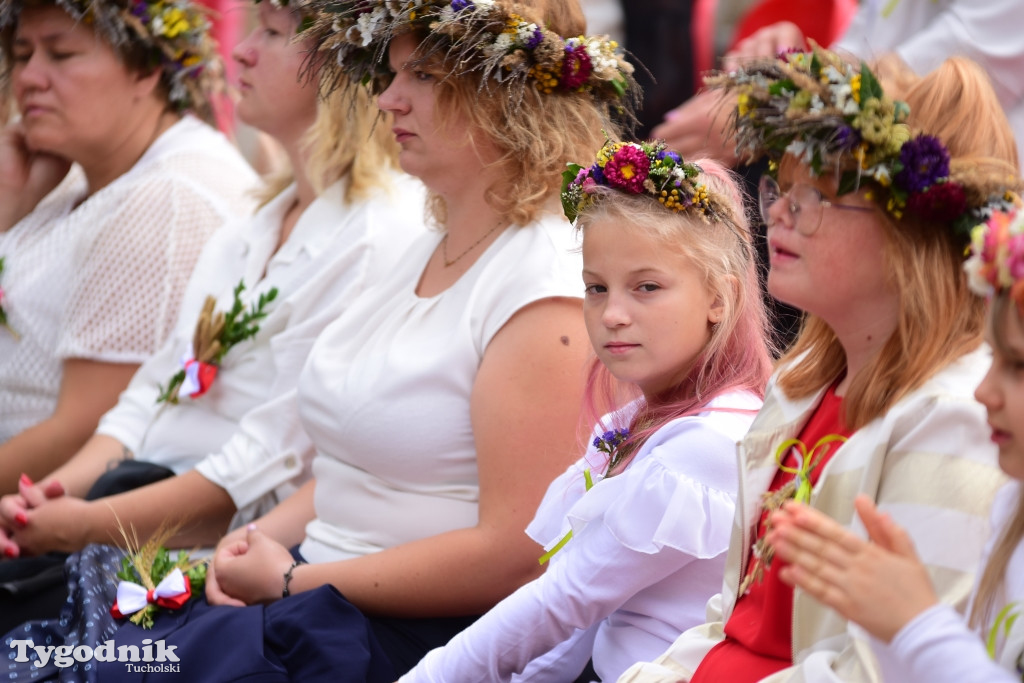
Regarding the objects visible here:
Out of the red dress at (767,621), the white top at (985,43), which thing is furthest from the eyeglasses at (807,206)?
the white top at (985,43)

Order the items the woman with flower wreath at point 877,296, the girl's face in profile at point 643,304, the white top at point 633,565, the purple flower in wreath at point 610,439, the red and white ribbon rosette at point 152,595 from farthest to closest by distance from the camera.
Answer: the red and white ribbon rosette at point 152,595
the purple flower in wreath at point 610,439
the girl's face in profile at point 643,304
the white top at point 633,565
the woman with flower wreath at point 877,296

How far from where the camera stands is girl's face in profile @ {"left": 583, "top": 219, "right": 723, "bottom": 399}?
2145 mm

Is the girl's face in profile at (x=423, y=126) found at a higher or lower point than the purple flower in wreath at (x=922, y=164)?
lower

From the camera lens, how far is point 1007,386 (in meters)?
1.42

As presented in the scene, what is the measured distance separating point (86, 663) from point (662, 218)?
57.0 inches

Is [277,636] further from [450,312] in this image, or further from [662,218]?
[662,218]

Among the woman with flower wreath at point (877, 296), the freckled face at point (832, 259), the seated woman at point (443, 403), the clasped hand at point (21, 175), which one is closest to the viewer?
the woman with flower wreath at point (877, 296)

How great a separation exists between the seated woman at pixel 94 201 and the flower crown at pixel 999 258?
9.45ft

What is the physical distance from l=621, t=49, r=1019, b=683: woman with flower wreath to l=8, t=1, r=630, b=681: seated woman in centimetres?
72

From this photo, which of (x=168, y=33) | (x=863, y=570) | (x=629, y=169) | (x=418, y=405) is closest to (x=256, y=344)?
(x=418, y=405)

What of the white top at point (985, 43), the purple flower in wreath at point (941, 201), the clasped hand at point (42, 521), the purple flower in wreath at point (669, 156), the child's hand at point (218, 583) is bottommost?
the clasped hand at point (42, 521)

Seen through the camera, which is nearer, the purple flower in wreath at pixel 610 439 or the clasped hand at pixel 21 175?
the purple flower in wreath at pixel 610 439

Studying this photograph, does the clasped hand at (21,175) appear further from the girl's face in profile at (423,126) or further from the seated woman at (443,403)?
the girl's face in profile at (423,126)

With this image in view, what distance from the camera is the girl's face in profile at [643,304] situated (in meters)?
2.14
